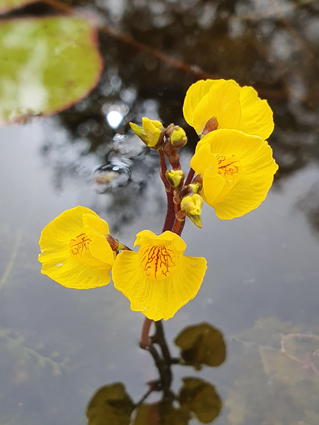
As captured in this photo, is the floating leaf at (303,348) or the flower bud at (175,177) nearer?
the flower bud at (175,177)

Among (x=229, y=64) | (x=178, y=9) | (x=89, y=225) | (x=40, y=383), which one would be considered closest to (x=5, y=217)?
(x=40, y=383)

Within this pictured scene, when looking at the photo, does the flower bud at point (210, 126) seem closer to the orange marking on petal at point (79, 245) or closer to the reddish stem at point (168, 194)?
the reddish stem at point (168, 194)

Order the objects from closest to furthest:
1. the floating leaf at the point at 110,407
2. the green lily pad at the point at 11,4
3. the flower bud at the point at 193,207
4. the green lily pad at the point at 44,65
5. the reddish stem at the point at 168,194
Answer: the flower bud at the point at 193,207 → the reddish stem at the point at 168,194 → the floating leaf at the point at 110,407 → the green lily pad at the point at 44,65 → the green lily pad at the point at 11,4

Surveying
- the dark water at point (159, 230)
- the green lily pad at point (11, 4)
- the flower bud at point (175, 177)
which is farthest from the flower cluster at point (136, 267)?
the green lily pad at point (11, 4)

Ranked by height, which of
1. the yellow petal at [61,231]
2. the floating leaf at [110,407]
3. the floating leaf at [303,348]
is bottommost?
the floating leaf at [110,407]

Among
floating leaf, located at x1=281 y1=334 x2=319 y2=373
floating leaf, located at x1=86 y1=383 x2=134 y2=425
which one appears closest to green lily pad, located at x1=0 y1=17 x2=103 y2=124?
floating leaf, located at x1=86 y1=383 x2=134 y2=425

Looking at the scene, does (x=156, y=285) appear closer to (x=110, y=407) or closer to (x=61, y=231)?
(x=61, y=231)
